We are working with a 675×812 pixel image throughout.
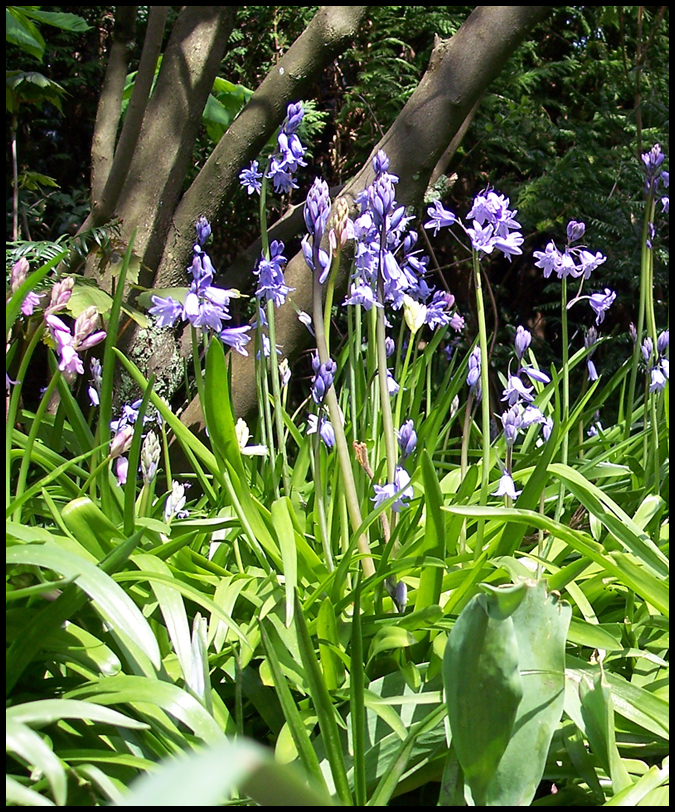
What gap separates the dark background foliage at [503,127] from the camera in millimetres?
4105

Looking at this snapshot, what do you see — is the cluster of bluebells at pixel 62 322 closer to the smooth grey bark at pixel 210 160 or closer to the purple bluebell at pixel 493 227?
the purple bluebell at pixel 493 227

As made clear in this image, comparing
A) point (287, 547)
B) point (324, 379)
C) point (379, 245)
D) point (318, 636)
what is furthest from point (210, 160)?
point (318, 636)

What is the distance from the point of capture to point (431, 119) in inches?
99.7

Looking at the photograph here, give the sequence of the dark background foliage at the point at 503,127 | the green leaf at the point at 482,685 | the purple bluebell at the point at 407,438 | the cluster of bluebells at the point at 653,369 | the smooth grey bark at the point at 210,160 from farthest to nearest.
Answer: the dark background foliage at the point at 503,127 → the smooth grey bark at the point at 210,160 → the cluster of bluebells at the point at 653,369 → the purple bluebell at the point at 407,438 → the green leaf at the point at 482,685

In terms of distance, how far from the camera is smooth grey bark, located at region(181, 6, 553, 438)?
2.53 m

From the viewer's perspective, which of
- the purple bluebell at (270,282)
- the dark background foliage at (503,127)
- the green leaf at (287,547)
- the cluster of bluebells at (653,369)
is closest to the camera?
the green leaf at (287,547)

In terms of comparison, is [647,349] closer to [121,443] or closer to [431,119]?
[431,119]

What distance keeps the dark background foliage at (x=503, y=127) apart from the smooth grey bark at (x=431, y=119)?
1516 millimetres

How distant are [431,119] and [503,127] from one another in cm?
215

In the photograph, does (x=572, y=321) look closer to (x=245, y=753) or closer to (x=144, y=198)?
(x=144, y=198)

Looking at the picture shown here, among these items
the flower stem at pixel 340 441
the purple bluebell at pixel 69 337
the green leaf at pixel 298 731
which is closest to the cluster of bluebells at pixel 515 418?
the flower stem at pixel 340 441

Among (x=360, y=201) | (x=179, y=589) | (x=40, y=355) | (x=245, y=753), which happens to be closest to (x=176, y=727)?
(x=179, y=589)

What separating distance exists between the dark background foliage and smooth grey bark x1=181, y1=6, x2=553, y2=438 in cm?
152

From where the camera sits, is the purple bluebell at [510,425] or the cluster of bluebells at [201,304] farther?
the purple bluebell at [510,425]
